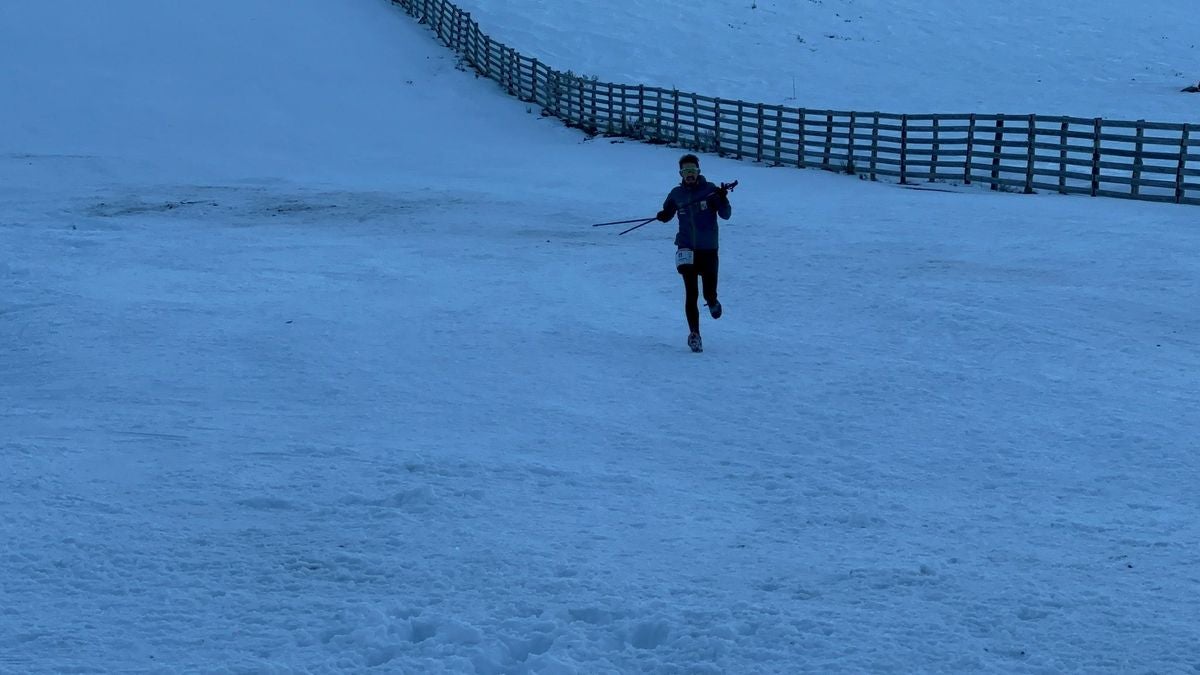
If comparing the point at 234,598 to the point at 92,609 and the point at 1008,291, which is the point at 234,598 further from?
the point at 1008,291

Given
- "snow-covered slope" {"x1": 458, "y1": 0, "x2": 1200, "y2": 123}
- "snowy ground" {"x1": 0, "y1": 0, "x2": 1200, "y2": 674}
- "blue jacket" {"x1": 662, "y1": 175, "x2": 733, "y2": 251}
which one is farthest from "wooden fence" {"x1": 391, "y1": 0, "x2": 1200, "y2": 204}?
"blue jacket" {"x1": 662, "y1": 175, "x2": 733, "y2": 251}

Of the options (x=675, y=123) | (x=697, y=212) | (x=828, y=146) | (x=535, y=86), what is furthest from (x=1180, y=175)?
(x=535, y=86)

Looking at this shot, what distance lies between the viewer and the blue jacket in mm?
9766

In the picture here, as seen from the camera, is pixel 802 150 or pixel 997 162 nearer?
pixel 997 162

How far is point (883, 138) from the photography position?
22984mm

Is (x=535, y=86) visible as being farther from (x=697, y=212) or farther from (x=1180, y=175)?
(x=697, y=212)

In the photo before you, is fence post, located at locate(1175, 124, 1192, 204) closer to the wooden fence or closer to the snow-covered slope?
the wooden fence

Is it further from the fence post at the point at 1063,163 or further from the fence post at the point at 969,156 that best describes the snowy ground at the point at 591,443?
the fence post at the point at 969,156

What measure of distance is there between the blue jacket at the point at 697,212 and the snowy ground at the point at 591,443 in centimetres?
89

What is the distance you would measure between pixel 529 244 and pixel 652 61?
859 inches

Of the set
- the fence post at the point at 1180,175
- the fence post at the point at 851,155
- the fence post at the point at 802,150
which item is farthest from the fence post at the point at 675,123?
the fence post at the point at 1180,175

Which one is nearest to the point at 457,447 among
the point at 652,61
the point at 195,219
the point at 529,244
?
the point at 529,244

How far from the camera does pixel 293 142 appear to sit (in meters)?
26.4

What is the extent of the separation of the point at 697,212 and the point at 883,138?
14105mm
